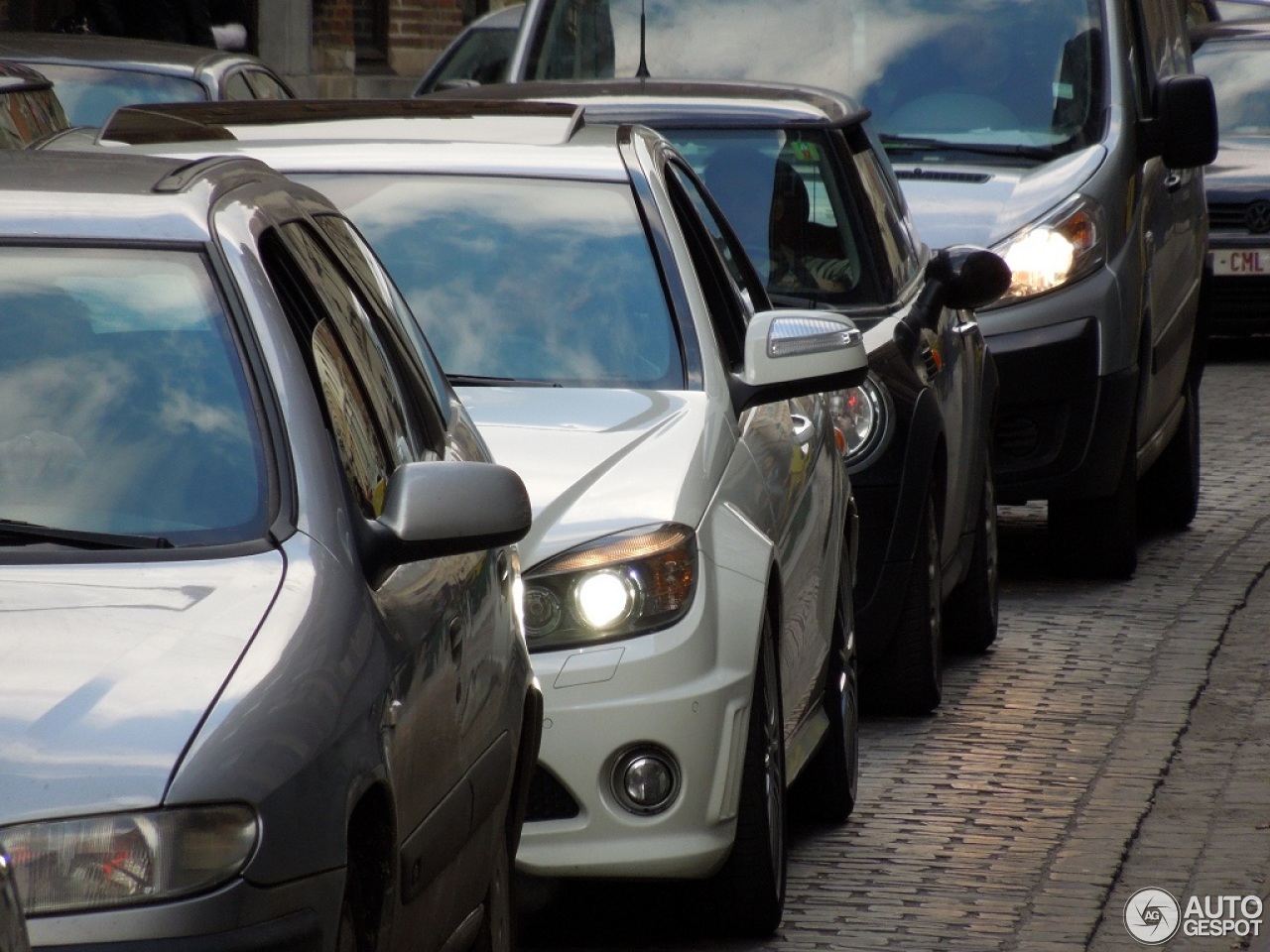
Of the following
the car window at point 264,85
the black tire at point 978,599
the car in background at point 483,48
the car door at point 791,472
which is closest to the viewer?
the car door at point 791,472

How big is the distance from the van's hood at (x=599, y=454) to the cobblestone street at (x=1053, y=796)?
0.90 m

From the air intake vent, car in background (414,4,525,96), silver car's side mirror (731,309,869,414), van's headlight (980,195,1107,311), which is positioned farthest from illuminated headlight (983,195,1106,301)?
car in background (414,4,525,96)

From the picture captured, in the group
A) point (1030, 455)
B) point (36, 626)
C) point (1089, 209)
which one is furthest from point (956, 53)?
point (36, 626)

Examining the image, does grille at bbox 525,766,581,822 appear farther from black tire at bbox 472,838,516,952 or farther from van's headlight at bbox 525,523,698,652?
black tire at bbox 472,838,516,952

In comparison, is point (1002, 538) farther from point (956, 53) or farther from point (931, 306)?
point (931, 306)

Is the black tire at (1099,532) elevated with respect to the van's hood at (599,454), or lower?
lower

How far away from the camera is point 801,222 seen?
8023mm

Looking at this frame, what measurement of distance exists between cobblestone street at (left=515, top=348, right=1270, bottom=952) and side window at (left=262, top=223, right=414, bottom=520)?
1637 millimetres

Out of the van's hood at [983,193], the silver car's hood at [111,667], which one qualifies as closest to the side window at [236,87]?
the van's hood at [983,193]

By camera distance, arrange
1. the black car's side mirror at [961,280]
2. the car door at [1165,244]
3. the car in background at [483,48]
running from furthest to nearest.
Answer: the car in background at [483,48]
the car door at [1165,244]
the black car's side mirror at [961,280]

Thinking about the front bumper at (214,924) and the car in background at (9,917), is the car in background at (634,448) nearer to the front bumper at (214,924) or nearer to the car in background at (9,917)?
the front bumper at (214,924)

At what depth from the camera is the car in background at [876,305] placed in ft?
25.0

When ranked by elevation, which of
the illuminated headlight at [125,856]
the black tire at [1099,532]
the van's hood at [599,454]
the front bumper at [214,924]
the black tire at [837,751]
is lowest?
the black tire at [1099,532]

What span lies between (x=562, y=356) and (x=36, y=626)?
3058mm
